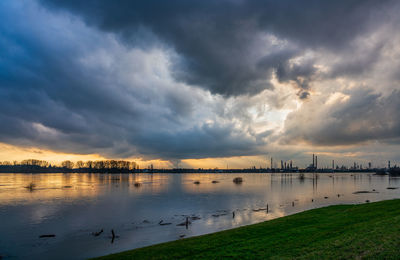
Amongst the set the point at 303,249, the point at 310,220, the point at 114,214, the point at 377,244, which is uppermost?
the point at 377,244

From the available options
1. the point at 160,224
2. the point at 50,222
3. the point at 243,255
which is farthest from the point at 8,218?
the point at 243,255

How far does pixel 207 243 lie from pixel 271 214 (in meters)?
30.1

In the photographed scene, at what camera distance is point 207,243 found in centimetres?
2442

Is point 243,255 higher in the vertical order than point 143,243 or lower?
higher

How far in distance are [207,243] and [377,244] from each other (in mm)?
14898

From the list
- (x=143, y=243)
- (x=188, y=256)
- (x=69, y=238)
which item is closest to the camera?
(x=188, y=256)

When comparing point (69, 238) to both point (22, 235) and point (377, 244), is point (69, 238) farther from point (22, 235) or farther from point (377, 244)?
point (377, 244)

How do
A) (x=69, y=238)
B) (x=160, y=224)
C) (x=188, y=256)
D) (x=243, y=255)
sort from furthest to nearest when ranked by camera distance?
1. (x=160, y=224)
2. (x=69, y=238)
3. (x=188, y=256)
4. (x=243, y=255)

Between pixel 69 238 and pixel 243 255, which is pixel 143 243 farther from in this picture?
pixel 243 255

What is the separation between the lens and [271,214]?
50.2m

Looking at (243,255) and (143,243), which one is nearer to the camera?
(243,255)

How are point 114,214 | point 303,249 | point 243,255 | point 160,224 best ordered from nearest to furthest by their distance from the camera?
point 303,249, point 243,255, point 160,224, point 114,214

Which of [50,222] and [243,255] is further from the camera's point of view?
[50,222]

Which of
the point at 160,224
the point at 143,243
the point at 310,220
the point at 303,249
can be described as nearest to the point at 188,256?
the point at 303,249
